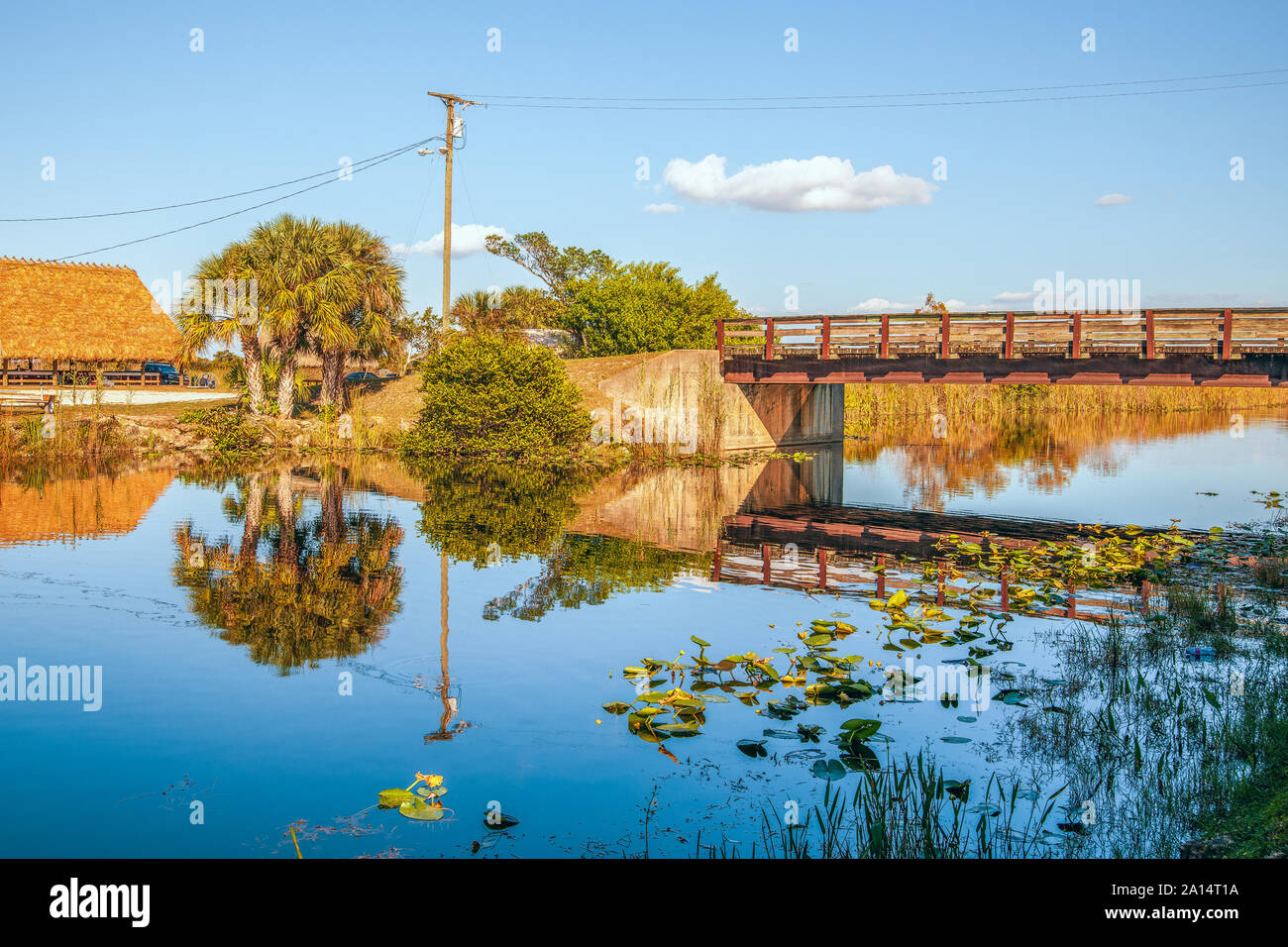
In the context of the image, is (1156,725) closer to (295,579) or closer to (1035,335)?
(295,579)

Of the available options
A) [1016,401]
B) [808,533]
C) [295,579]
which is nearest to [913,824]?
[295,579]

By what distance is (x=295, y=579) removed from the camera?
13766mm

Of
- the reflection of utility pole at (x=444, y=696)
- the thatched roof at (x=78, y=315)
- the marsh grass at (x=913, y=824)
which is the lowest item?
the marsh grass at (x=913, y=824)

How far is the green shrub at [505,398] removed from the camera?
103 ft

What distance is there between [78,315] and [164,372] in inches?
215

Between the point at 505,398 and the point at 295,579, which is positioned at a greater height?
the point at 505,398

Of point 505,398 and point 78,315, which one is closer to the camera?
point 505,398

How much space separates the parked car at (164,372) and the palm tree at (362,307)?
1413 cm

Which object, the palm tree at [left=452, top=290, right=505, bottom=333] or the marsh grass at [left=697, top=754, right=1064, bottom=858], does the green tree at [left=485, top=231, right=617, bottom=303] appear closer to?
the palm tree at [left=452, top=290, right=505, bottom=333]

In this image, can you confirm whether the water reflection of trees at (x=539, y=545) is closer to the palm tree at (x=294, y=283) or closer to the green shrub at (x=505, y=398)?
the green shrub at (x=505, y=398)

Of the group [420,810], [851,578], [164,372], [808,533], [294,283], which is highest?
[294,283]

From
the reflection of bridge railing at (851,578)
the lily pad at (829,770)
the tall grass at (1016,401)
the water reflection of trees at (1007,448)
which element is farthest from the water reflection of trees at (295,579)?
the tall grass at (1016,401)

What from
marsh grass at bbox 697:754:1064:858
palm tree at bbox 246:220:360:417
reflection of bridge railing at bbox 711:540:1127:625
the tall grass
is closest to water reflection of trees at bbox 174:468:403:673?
reflection of bridge railing at bbox 711:540:1127:625
